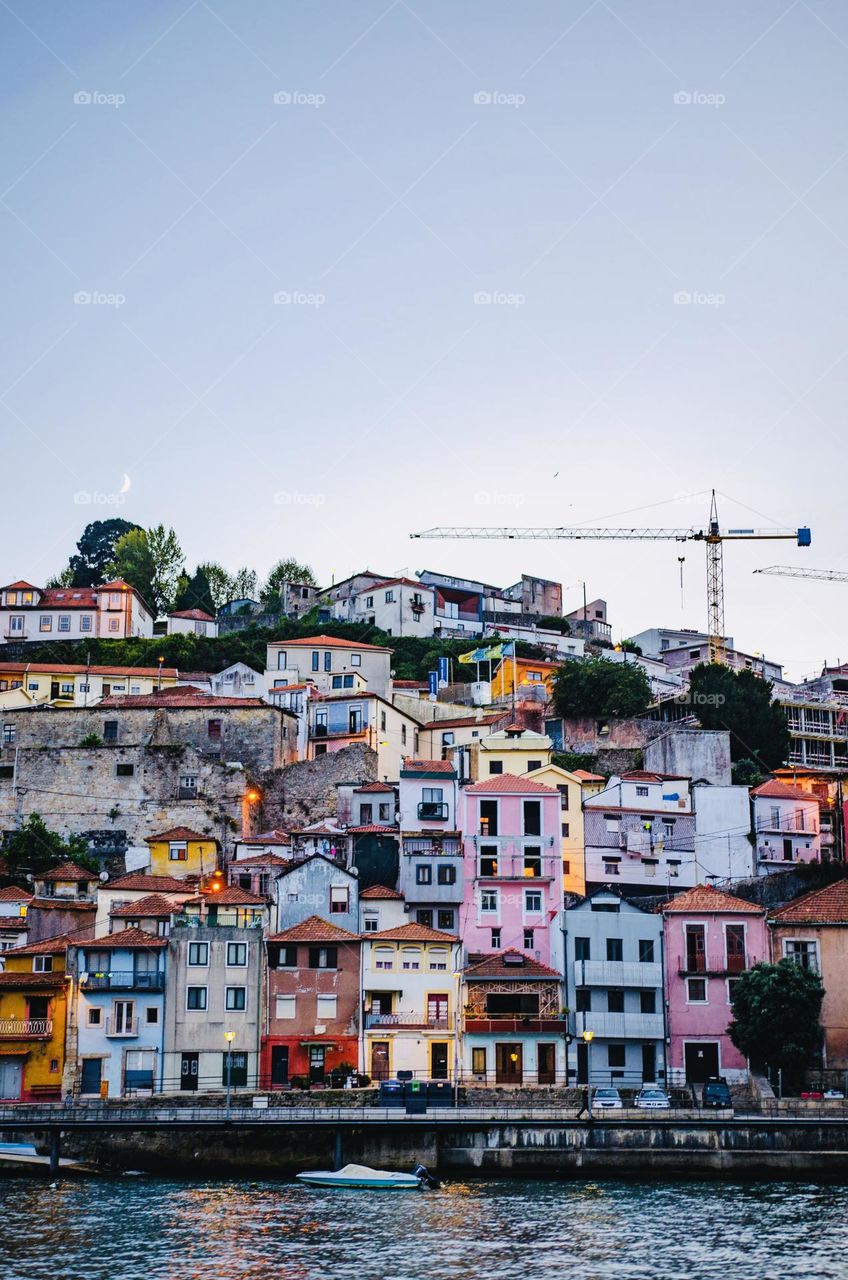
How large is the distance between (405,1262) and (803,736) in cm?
6769

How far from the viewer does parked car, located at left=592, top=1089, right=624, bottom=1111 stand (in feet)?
184

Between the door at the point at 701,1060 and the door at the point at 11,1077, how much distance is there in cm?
2839

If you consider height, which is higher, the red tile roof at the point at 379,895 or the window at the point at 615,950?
the red tile roof at the point at 379,895

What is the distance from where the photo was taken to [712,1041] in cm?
6612

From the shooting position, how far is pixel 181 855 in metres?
79.0

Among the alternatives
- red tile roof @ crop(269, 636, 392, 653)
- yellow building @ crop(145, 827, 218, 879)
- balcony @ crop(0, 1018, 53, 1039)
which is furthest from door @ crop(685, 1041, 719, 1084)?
red tile roof @ crop(269, 636, 392, 653)

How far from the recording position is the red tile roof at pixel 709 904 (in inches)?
2653

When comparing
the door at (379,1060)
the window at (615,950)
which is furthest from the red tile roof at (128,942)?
the window at (615,950)

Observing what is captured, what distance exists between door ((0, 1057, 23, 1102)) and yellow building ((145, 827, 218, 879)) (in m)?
16.0

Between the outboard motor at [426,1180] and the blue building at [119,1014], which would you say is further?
the blue building at [119,1014]

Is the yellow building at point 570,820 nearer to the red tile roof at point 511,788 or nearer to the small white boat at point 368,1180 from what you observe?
the red tile roof at point 511,788

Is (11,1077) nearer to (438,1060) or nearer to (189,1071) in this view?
(189,1071)

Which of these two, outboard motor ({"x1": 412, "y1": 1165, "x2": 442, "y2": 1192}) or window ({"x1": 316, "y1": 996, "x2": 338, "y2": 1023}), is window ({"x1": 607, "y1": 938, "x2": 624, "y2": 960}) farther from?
outboard motor ({"x1": 412, "y1": 1165, "x2": 442, "y2": 1192})

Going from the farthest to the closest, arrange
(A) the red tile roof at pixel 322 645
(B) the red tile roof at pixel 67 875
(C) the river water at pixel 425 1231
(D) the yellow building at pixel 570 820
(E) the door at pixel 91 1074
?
(A) the red tile roof at pixel 322 645
(D) the yellow building at pixel 570 820
(B) the red tile roof at pixel 67 875
(E) the door at pixel 91 1074
(C) the river water at pixel 425 1231
